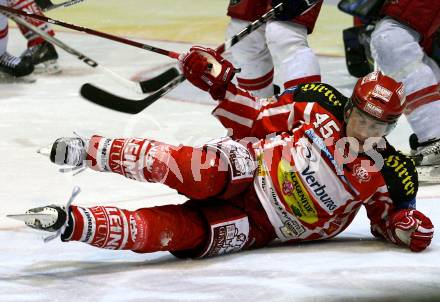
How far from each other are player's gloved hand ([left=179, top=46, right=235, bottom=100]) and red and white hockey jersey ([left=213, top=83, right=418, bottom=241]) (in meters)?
0.05

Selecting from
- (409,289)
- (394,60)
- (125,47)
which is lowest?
(409,289)

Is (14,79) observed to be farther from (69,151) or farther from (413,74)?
(69,151)

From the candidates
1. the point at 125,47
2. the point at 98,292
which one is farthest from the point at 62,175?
the point at 125,47

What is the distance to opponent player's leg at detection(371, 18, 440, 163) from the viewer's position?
3.77m

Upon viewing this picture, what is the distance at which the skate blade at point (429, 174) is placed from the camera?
3719 millimetres

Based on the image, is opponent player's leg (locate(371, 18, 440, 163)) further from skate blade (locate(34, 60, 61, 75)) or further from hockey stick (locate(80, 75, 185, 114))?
skate blade (locate(34, 60, 61, 75))

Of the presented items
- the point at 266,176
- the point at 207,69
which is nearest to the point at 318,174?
the point at 266,176

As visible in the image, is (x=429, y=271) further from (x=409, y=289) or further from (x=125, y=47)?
(x=125, y=47)

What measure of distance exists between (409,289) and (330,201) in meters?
0.41

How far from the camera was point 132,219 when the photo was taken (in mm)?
2568

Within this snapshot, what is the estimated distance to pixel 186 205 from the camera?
8.97 ft

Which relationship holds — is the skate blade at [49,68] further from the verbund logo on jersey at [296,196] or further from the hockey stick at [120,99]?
the verbund logo on jersey at [296,196]

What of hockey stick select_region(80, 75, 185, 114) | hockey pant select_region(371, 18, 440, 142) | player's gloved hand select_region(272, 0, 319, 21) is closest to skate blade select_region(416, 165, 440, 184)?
hockey pant select_region(371, 18, 440, 142)

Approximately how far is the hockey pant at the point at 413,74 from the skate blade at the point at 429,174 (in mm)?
119
